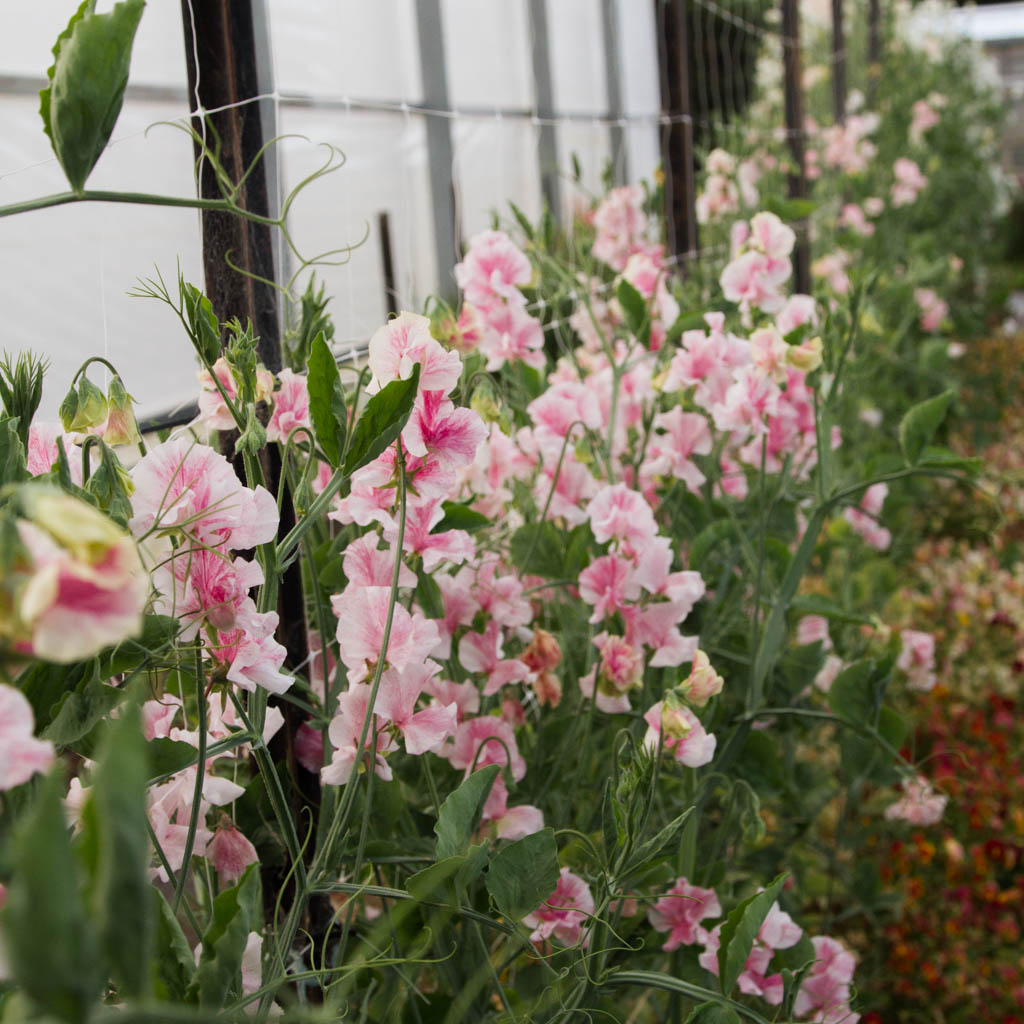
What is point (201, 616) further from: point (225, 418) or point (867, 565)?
point (867, 565)

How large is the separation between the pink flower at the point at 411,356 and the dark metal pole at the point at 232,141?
9.7 inches

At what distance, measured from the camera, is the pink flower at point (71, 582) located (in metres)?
0.23

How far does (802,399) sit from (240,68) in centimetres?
54

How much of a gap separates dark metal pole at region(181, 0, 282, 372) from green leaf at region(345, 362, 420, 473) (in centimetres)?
32

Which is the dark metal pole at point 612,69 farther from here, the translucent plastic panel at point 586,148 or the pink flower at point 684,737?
the pink flower at point 684,737

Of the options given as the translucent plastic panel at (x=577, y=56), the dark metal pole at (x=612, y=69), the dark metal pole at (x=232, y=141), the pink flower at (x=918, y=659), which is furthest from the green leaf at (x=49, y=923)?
the dark metal pole at (x=612, y=69)

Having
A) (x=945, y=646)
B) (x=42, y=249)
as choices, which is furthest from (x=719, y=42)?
(x=42, y=249)

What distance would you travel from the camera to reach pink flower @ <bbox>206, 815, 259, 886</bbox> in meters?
0.60

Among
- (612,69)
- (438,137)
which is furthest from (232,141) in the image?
(612,69)

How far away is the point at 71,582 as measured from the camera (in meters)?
0.23

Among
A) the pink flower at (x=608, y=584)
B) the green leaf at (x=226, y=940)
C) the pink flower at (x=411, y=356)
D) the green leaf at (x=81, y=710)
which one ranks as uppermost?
the pink flower at (x=411, y=356)

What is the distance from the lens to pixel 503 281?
90 centimetres

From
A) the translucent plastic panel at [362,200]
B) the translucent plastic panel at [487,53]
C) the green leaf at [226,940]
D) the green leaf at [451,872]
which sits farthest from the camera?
the translucent plastic panel at [487,53]

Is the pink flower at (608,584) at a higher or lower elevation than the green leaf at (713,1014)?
higher
